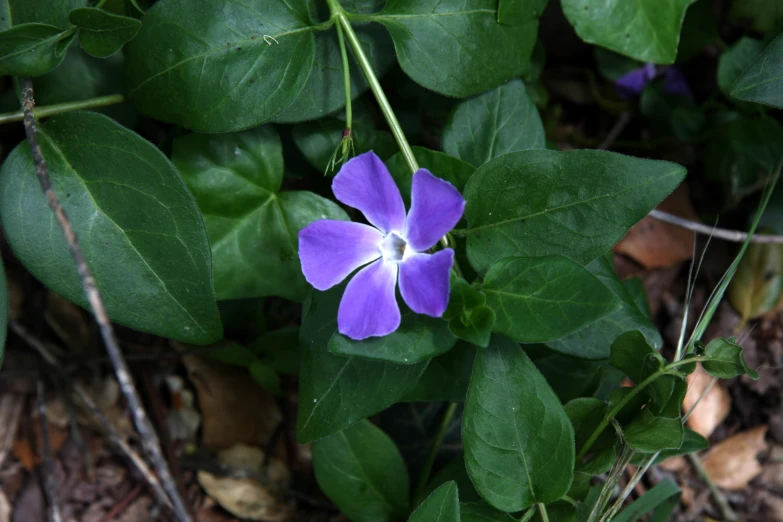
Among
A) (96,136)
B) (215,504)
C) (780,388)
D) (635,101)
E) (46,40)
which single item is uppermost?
(46,40)

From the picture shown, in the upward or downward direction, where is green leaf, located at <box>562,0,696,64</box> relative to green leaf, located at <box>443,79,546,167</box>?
upward

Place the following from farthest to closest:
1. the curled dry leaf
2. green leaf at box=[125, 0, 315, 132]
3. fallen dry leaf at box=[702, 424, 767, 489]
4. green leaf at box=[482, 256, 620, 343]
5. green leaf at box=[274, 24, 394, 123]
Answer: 1. fallen dry leaf at box=[702, 424, 767, 489]
2. the curled dry leaf
3. green leaf at box=[274, 24, 394, 123]
4. green leaf at box=[125, 0, 315, 132]
5. green leaf at box=[482, 256, 620, 343]

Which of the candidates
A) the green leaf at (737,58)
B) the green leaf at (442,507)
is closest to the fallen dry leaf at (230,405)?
the green leaf at (442,507)

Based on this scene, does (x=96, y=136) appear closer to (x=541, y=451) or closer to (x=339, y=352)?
(x=339, y=352)

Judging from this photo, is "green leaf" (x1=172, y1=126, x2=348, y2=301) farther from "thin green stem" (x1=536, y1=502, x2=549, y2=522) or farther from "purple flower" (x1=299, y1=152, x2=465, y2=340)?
"thin green stem" (x1=536, y1=502, x2=549, y2=522)

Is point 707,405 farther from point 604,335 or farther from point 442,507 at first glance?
point 442,507

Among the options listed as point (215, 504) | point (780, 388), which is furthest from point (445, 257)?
point (780, 388)

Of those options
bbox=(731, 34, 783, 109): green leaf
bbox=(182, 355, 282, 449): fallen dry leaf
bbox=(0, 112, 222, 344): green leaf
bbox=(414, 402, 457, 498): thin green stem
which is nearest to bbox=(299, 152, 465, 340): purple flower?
bbox=(0, 112, 222, 344): green leaf

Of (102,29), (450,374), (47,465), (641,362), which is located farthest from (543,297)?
(47,465)
